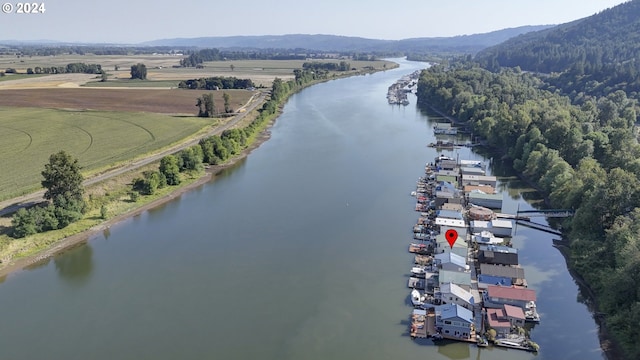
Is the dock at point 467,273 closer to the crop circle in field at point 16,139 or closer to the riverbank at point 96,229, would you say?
the riverbank at point 96,229

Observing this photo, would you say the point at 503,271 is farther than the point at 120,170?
No

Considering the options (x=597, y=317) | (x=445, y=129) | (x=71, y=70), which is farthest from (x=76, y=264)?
(x=71, y=70)

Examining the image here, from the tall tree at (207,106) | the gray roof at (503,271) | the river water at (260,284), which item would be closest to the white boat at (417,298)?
the river water at (260,284)

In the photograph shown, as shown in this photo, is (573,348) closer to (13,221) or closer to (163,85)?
(13,221)

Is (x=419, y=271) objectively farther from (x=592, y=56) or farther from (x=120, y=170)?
(x=592, y=56)

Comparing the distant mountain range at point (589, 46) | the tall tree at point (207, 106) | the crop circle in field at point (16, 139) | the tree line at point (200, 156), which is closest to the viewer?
the tree line at point (200, 156)

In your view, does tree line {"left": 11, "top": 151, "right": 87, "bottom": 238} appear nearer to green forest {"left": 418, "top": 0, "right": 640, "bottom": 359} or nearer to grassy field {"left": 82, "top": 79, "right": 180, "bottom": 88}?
green forest {"left": 418, "top": 0, "right": 640, "bottom": 359}
